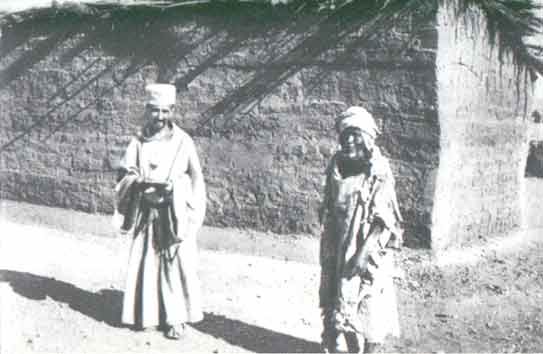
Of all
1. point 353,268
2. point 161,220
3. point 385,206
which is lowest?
point 353,268

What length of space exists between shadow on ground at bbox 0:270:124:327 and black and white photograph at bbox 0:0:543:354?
29 mm

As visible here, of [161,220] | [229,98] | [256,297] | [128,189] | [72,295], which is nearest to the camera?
[128,189]

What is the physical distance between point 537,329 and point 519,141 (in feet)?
16.5

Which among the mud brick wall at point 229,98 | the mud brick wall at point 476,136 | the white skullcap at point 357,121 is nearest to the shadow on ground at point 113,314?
the white skullcap at point 357,121

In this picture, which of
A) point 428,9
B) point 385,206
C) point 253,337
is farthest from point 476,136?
point 253,337

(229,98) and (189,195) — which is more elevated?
(229,98)

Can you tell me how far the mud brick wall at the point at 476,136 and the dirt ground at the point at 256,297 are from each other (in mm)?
445

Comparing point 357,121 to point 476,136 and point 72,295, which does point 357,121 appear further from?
point 476,136

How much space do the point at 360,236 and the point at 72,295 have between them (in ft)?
9.97

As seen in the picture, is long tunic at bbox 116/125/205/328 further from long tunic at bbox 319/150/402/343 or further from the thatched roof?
the thatched roof

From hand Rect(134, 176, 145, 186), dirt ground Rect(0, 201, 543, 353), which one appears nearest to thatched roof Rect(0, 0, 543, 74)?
dirt ground Rect(0, 201, 543, 353)

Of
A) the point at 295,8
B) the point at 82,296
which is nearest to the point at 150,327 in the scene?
the point at 82,296

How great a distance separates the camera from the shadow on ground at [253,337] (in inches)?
192

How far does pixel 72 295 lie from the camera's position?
227 inches
